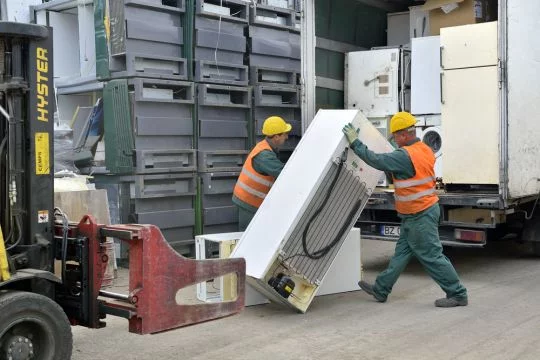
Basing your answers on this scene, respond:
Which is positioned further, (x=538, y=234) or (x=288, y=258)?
(x=538, y=234)

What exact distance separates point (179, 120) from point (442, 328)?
4.08m

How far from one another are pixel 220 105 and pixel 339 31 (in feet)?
5.77

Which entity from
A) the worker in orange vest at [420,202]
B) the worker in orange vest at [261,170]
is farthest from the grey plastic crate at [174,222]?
the worker in orange vest at [420,202]

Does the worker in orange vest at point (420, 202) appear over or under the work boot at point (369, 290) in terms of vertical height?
over

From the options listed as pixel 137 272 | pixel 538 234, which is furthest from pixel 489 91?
pixel 137 272

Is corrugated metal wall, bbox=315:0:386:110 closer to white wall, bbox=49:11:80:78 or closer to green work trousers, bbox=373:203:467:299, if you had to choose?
green work trousers, bbox=373:203:467:299

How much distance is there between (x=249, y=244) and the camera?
613 cm

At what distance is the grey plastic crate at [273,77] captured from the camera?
30.9 feet

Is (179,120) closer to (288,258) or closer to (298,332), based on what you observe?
(288,258)

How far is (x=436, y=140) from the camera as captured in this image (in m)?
8.31

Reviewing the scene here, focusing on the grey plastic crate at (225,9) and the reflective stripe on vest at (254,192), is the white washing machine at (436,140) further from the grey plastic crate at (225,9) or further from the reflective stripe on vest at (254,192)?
the grey plastic crate at (225,9)

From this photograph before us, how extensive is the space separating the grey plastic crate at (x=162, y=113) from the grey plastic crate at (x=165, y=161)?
2.9 inches

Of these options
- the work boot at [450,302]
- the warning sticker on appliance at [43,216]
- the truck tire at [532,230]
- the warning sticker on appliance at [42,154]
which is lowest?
the work boot at [450,302]

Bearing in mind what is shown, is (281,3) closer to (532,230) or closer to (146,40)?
(146,40)
